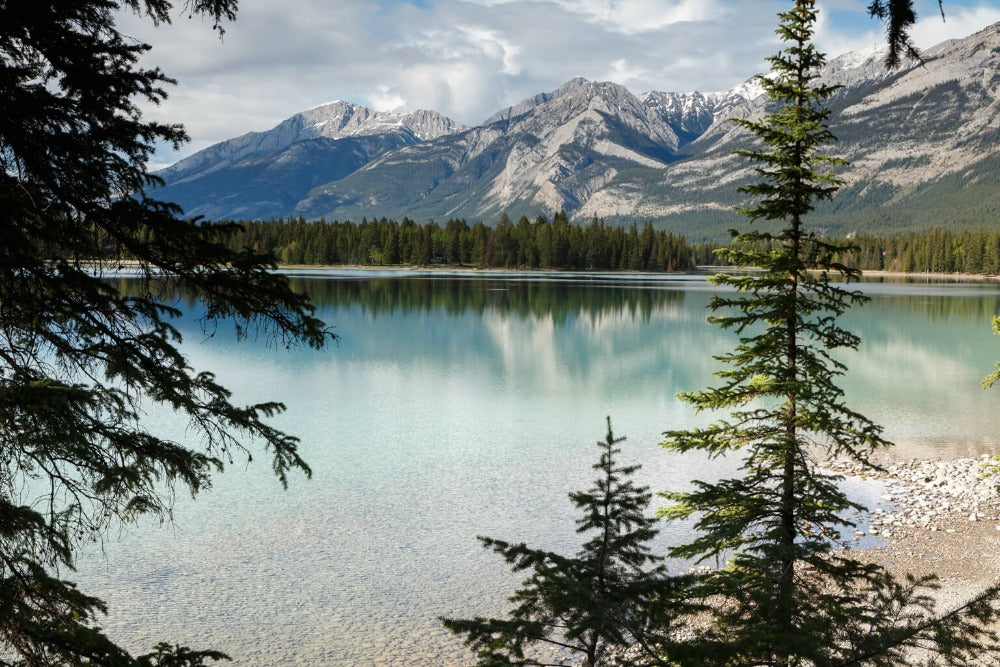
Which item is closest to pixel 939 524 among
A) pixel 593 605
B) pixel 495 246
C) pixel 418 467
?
pixel 418 467

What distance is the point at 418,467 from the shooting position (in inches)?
1026

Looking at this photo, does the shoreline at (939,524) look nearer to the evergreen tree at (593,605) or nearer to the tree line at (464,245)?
the evergreen tree at (593,605)

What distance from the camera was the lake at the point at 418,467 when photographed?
49.8 ft

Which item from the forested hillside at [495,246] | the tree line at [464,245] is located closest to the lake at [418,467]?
the tree line at [464,245]

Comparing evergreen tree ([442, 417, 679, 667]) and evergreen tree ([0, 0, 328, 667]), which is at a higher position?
evergreen tree ([0, 0, 328, 667])

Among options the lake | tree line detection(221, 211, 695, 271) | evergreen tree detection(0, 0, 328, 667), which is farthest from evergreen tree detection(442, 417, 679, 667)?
tree line detection(221, 211, 695, 271)

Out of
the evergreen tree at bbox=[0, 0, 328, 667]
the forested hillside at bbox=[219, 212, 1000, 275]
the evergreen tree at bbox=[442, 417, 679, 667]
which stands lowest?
the evergreen tree at bbox=[442, 417, 679, 667]

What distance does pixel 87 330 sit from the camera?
591 centimetres

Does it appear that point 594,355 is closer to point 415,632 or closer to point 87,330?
point 415,632

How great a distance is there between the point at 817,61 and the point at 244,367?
42302 mm

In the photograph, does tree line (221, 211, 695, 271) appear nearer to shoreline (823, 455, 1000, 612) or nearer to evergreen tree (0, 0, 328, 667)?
shoreline (823, 455, 1000, 612)

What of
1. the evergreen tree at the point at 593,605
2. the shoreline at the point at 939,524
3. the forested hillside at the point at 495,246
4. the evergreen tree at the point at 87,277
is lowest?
the shoreline at the point at 939,524

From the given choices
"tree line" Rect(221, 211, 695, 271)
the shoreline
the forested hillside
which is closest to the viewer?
the shoreline

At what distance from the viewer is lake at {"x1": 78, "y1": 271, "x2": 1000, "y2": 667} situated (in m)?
15.2
